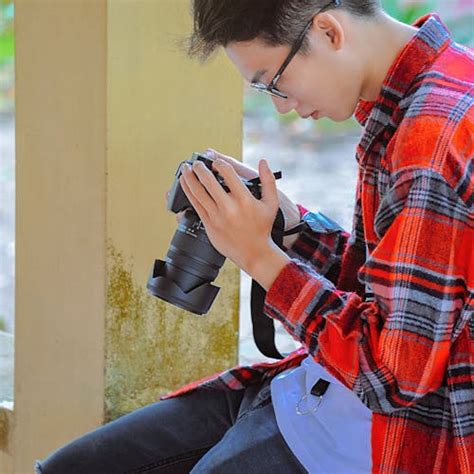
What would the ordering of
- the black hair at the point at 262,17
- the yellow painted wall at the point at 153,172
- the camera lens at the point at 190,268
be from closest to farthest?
1. the black hair at the point at 262,17
2. the camera lens at the point at 190,268
3. the yellow painted wall at the point at 153,172

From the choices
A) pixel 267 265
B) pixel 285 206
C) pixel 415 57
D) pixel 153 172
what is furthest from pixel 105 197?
pixel 415 57

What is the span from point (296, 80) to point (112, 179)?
0.68 meters

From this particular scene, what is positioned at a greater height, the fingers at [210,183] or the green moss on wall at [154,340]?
the fingers at [210,183]

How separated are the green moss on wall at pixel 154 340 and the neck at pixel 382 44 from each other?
0.77 meters

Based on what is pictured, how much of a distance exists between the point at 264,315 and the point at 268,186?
0.25 m

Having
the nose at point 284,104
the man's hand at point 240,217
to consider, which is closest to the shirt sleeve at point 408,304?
the man's hand at point 240,217

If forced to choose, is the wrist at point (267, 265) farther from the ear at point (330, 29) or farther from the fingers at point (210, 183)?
the ear at point (330, 29)

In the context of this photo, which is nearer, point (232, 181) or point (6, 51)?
point (232, 181)

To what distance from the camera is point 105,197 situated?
1964mm

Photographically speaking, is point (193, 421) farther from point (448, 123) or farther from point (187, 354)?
point (448, 123)

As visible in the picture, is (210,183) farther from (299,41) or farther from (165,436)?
(165,436)

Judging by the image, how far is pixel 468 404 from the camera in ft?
4.08

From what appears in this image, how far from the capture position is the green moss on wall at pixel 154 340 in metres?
2.03

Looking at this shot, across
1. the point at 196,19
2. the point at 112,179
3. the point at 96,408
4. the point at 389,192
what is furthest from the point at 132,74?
the point at 389,192
